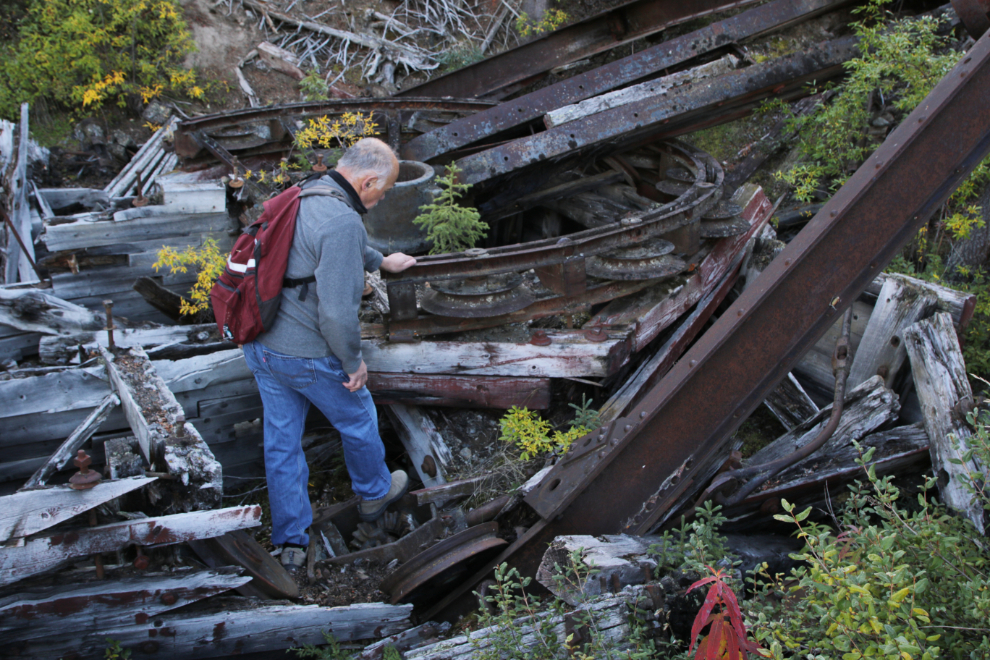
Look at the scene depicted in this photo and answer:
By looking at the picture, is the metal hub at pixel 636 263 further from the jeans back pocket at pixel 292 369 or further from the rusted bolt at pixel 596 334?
the jeans back pocket at pixel 292 369

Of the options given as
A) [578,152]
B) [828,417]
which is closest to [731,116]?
→ [578,152]

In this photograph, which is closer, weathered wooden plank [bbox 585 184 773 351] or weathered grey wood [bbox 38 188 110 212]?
weathered wooden plank [bbox 585 184 773 351]

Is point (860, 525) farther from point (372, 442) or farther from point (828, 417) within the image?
point (372, 442)

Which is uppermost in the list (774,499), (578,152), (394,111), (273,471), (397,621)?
(394,111)

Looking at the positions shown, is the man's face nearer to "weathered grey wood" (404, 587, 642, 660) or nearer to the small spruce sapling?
the small spruce sapling

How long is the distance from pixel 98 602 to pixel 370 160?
2.05 metres

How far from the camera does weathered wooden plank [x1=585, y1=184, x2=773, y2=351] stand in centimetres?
417

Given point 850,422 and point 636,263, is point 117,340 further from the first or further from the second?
point 850,422

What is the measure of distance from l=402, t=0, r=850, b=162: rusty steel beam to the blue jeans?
276 cm

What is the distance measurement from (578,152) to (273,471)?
11.7ft

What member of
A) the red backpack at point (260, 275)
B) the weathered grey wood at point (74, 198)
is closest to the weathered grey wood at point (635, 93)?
the red backpack at point (260, 275)

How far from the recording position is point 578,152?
17.7 ft

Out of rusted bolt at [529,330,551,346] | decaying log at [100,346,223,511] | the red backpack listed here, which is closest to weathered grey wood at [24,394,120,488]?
decaying log at [100,346,223,511]

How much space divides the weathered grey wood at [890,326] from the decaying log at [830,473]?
49cm
